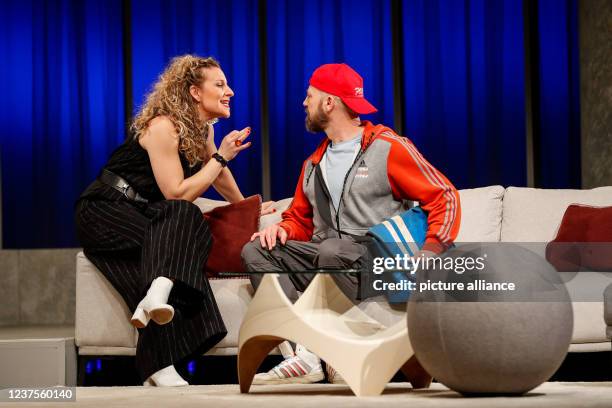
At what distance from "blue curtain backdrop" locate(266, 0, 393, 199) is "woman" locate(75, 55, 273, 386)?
202 centimetres

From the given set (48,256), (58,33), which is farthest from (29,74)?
(48,256)

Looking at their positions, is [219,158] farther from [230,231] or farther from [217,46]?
[217,46]

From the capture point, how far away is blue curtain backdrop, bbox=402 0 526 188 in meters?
5.61

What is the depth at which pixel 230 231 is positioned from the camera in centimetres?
379

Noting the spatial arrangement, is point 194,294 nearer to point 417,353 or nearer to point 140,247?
point 140,247

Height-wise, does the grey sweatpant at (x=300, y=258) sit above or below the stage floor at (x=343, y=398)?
above

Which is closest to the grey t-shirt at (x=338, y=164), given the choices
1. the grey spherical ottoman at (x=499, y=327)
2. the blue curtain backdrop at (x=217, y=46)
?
the grey spherical ottoman at (x=499, y=327)

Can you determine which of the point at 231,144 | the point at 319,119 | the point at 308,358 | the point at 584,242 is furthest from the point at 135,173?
the point at 584,242

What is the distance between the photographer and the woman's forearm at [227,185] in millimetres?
3881

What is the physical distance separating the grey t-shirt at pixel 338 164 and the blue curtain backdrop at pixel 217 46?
2.48 m

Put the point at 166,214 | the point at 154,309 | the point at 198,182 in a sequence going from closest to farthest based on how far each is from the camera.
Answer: the point at 154,309, the point at 166,214, the point at 198,182

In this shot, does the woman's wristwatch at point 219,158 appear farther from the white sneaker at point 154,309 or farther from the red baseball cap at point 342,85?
the white sneaker at point 154,309

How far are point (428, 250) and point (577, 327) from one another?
765 mm

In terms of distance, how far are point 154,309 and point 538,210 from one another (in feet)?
6.09
